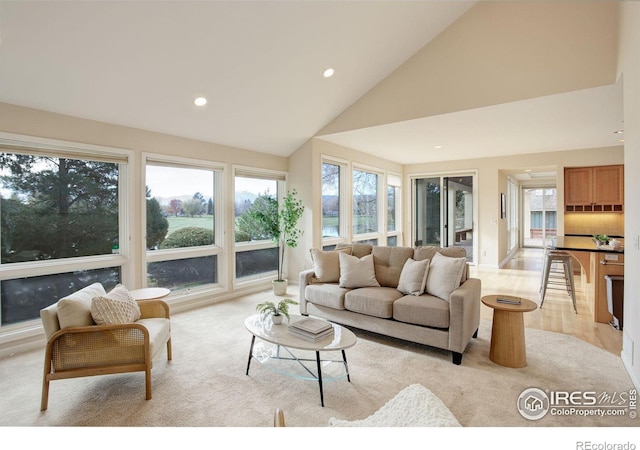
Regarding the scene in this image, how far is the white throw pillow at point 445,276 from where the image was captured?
299cm

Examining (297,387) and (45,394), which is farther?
(297,387)

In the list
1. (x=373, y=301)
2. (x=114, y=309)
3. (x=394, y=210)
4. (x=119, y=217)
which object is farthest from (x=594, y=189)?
(x=119, y=217)

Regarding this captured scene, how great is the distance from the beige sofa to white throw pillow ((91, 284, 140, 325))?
179 centimetres

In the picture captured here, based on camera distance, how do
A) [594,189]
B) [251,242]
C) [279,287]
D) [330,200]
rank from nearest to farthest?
1. [279,287]
2. [251,242]
3. [330,200]
4. [594,189]

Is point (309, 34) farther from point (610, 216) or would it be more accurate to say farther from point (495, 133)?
point (610, 216)

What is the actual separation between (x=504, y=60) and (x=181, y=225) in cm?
461

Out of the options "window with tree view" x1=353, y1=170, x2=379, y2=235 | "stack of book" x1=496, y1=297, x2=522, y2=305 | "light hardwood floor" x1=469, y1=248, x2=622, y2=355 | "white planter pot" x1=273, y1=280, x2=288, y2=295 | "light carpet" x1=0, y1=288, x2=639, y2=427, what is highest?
"window with tree view" x1=353, y1=170, x2=379, y2=235

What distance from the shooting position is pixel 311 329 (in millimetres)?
2434

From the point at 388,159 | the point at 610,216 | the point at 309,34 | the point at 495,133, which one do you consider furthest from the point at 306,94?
the point at 610,216

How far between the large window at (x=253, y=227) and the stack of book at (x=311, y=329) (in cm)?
→ 279

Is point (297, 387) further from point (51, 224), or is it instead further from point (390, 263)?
point (51, 224)

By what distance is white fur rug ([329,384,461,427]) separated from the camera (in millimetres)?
1110

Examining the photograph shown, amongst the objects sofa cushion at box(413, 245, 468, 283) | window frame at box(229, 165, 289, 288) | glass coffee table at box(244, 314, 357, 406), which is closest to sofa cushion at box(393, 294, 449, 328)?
sofa cushion at box(413, 245, 468, 283)

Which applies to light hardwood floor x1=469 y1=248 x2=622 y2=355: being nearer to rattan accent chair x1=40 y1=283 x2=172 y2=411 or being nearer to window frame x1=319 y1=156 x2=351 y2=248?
window frame x1=319 y1=156 x2=351 y2=248
